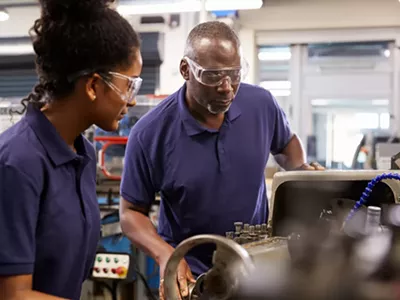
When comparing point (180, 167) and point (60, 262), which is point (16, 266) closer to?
point (60, 262)

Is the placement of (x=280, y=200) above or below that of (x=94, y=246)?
above

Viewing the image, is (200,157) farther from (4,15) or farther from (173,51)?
(4,15)

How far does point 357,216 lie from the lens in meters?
0.94

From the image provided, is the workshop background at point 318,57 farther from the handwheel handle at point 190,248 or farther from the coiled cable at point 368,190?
the handwheel handle at point 190,248

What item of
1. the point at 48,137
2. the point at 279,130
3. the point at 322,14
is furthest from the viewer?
the point at 322,14

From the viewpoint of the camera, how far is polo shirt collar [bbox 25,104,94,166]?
1.03 m

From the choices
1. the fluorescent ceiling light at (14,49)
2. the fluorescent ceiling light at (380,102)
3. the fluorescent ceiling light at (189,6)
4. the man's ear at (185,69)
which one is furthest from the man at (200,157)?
the fluorescent ceiling light at (14,49)

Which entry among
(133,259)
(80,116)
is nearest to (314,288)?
(80,116)

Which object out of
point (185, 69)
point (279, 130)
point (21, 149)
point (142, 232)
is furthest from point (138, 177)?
point (21, 149)

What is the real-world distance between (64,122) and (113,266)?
2.11 metres

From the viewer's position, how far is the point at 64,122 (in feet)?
3.54

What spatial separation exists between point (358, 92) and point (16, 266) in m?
3.68

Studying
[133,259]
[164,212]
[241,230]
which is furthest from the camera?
[133,259]

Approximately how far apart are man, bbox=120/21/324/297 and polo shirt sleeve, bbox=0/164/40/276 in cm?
52
